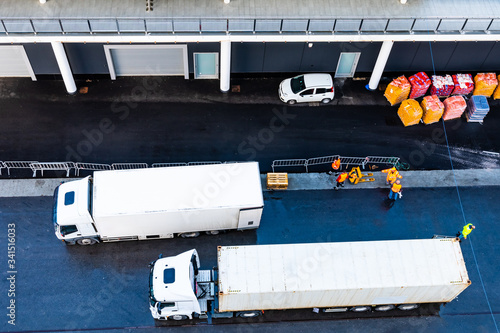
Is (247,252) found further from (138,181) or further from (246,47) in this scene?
(246,47)

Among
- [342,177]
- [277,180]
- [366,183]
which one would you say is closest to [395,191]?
[366,183]

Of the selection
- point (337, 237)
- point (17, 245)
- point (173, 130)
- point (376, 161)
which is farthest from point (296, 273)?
point (17, 245)

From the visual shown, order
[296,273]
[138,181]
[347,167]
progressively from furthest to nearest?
1. [347,167]
2. [138,181]
3. [296,273]

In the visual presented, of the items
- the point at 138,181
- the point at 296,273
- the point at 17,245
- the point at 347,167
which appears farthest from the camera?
the point at 347,167

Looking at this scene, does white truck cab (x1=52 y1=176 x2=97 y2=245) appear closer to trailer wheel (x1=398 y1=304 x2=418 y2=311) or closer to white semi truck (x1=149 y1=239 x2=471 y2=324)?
white semi truck (x1=149 y1=239 x2=471 y2=324)

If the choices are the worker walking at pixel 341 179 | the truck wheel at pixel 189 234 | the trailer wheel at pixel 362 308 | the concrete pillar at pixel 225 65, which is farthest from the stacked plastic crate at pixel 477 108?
the truck wheel at pixel 189 234

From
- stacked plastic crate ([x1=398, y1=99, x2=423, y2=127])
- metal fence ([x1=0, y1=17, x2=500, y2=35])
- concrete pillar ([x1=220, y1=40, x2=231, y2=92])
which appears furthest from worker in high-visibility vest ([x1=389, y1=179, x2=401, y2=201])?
concrete pillar ([x1=220, y1=40, x2=231, y2=92])
